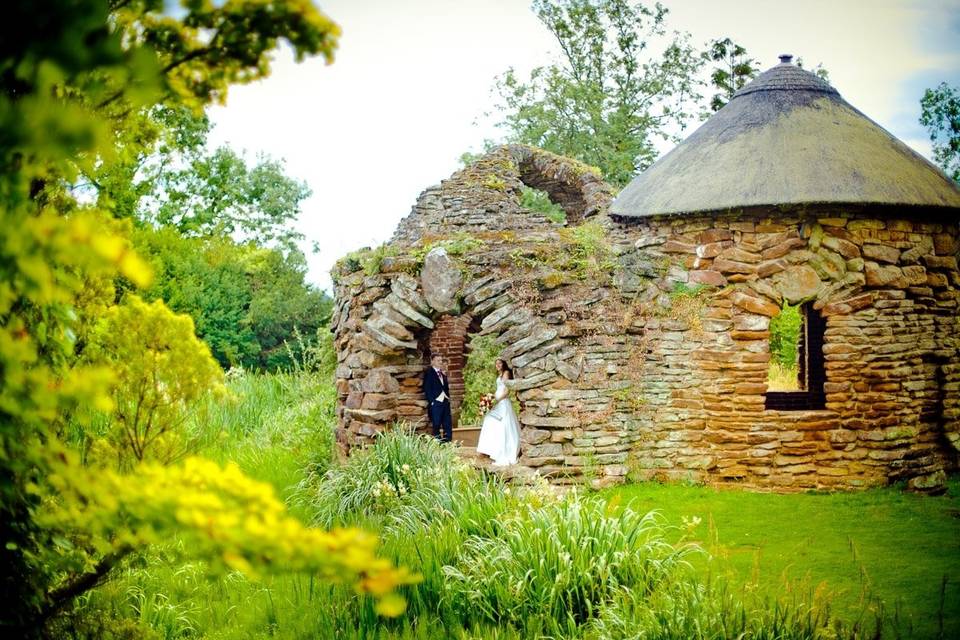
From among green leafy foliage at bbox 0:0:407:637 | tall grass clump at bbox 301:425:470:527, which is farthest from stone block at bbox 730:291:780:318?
green leafy foliage at bbox 0:0:407:637

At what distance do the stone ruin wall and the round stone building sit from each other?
0.02 metres

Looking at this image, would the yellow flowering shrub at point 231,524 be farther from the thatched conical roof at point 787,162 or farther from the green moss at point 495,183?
the green moss at point 495,183

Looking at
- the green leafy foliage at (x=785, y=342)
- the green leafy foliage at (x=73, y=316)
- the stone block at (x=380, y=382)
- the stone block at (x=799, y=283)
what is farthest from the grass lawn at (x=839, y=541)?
the green leafy foliage at (x=785, y=342)

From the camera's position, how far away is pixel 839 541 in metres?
6.75

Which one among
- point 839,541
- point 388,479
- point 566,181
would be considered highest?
point 566,181

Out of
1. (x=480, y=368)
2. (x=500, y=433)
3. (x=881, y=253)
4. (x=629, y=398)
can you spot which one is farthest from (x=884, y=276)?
(x=480, y=368)

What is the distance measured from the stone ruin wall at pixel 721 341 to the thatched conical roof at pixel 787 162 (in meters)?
0.32

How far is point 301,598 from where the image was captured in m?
5.83

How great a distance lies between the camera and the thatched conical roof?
8305 millimetres

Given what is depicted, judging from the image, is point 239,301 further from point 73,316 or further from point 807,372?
point 73,316

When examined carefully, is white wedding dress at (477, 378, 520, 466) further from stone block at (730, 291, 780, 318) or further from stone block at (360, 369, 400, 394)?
stone block at (730, 291, 780, 318)

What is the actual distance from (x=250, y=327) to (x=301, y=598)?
15.1 meters

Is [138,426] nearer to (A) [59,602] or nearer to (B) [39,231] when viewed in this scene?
(A) [59,602]

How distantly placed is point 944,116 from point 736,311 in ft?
43.9
